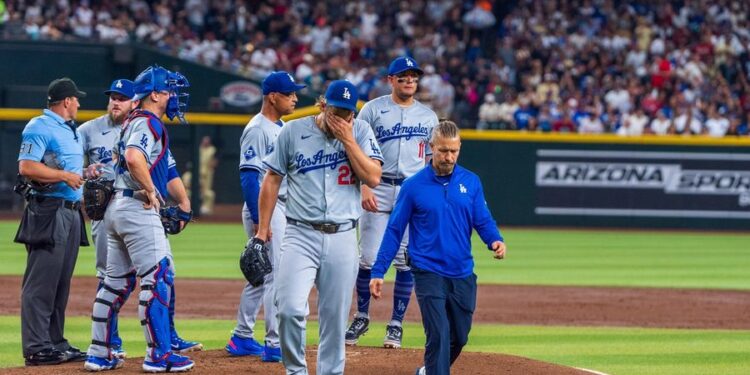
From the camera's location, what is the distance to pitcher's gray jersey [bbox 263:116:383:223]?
271 inches

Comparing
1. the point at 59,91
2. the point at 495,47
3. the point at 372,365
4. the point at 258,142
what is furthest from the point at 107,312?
the point at 495,47

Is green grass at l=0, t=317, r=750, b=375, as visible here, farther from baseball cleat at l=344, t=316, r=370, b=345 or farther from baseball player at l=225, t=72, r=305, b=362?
baseball player at l=225, t=72, r=305, b=362

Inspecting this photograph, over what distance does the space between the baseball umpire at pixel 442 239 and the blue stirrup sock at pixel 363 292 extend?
225cm

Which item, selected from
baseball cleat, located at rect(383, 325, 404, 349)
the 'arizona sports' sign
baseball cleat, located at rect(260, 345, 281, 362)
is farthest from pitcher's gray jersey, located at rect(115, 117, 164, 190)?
the 'arizona sports' sign

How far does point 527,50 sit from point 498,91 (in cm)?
252

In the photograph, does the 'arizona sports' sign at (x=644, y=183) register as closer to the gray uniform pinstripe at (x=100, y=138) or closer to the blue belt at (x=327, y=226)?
the gray uniform pinstripe at (x=100, y=138)

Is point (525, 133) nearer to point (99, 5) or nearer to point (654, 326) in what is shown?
point (99, 5)

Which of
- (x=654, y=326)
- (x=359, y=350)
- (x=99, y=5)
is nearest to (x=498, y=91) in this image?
(x=99, y=5)

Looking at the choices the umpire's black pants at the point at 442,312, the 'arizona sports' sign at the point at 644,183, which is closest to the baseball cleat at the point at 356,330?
the umpire's black pants at the point at 442,312

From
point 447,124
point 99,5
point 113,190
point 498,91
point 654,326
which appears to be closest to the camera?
point 447,124

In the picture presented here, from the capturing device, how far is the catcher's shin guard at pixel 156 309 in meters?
7.54

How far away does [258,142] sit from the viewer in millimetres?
8164

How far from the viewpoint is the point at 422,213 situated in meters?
6.98

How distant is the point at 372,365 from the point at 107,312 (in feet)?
6.06
